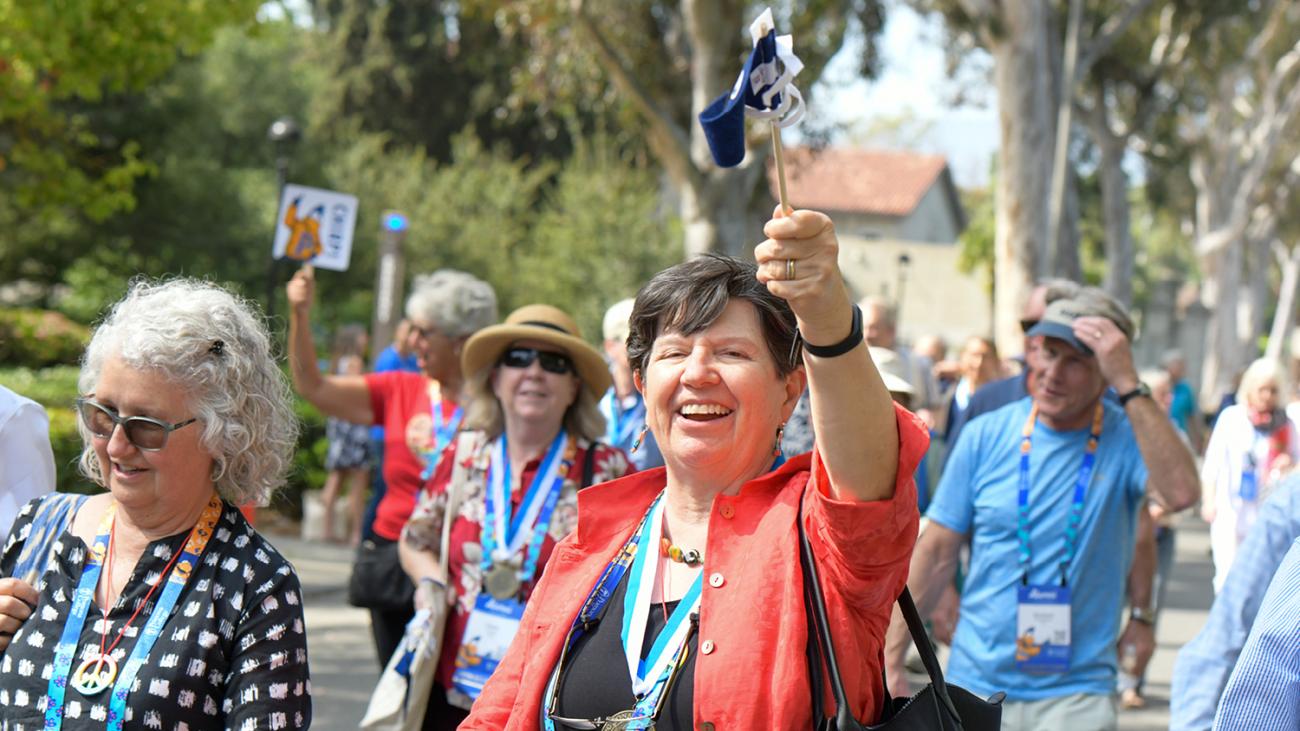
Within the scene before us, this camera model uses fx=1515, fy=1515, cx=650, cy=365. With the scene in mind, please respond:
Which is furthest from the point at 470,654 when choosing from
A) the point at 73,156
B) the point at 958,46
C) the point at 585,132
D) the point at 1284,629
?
the point at 585,132

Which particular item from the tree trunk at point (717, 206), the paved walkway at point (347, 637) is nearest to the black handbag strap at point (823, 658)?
the paved walkway at point (347, 637)

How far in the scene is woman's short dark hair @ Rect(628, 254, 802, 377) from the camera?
276cm

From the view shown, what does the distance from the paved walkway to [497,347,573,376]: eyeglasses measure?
3.13 meters

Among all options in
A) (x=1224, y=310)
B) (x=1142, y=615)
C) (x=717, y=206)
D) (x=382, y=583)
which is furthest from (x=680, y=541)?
(x=1224, y=310)

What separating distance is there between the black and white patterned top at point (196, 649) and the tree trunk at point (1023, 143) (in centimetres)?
1457

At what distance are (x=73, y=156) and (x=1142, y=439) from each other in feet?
38.8

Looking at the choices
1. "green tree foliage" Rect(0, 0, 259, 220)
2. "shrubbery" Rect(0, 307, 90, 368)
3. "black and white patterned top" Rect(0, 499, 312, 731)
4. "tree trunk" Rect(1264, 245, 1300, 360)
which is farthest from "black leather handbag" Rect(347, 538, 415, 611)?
"tree trunk" Rect(1264, 245, 1300, 360)

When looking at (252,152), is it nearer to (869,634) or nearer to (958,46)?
(958,46)

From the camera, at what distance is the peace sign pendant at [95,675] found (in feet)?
9.51

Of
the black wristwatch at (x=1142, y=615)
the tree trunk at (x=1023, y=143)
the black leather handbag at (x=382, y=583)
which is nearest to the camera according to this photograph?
the black wristwatch at (x=1142, y=615)

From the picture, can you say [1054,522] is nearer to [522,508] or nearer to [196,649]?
[522,508]

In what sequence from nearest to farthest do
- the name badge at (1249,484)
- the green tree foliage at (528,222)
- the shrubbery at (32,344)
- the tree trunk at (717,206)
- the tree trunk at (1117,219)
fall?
the name badge at (1249,484) → the tree trunk at (717,206) → the shrubbery at (32,344) → the green tree foliage at (528,222) → the tree trunk at (1117,219)

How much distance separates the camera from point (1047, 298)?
19.7 feet

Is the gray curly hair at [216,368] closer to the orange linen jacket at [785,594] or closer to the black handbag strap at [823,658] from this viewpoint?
the orange linen jacket at [785,594]
